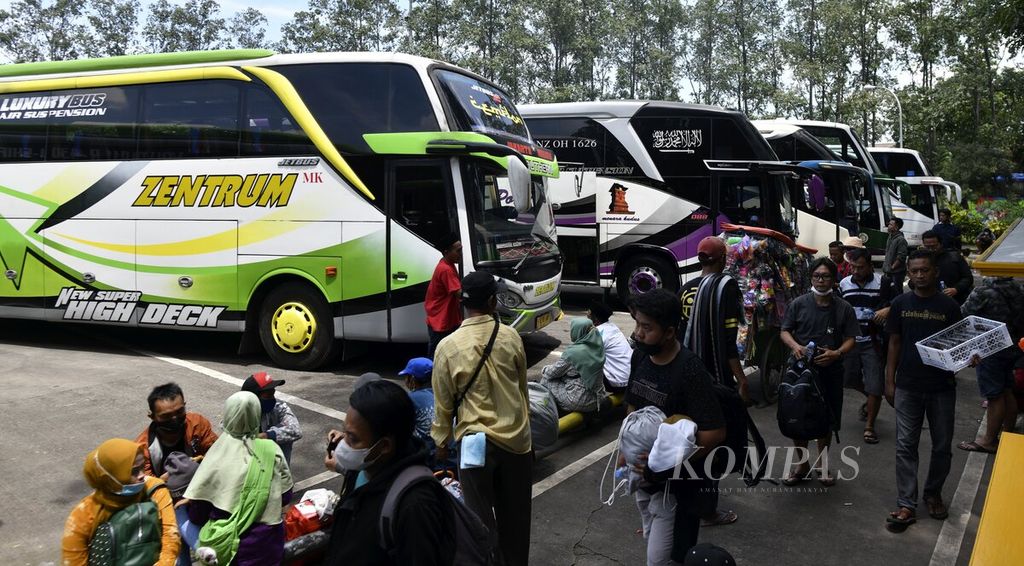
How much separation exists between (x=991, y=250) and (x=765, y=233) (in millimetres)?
4023

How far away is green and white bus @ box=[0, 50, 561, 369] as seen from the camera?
9.17 m

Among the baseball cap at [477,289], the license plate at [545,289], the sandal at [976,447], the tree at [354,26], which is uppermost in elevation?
the tree at [354,26]

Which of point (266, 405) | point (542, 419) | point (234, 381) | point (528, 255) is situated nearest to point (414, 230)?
point (528, 255)

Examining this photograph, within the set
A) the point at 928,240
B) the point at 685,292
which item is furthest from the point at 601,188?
the point at 685,292

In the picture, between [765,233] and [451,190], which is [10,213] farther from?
[765,233]

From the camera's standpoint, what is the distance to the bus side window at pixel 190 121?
976cm

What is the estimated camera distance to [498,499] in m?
4.20

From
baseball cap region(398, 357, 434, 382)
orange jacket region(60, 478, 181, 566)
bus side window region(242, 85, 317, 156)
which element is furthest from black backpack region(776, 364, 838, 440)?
bus side window region(242, 85, 317, 156)

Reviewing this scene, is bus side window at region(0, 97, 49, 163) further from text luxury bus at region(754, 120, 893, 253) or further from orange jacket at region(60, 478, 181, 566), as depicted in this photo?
text luxury bus at region(754, 120, 893, 253)

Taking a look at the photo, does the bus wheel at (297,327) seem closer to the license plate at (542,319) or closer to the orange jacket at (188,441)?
the license plate at (542,319)

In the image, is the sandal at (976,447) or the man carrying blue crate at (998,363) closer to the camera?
the man carrying blue crate at (998,363)

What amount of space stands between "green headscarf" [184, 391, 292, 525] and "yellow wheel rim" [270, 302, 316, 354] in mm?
5547

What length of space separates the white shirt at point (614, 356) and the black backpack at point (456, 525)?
17.4 feet

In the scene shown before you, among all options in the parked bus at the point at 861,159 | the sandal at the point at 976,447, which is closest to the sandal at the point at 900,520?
the sandal at the point at 976,447
